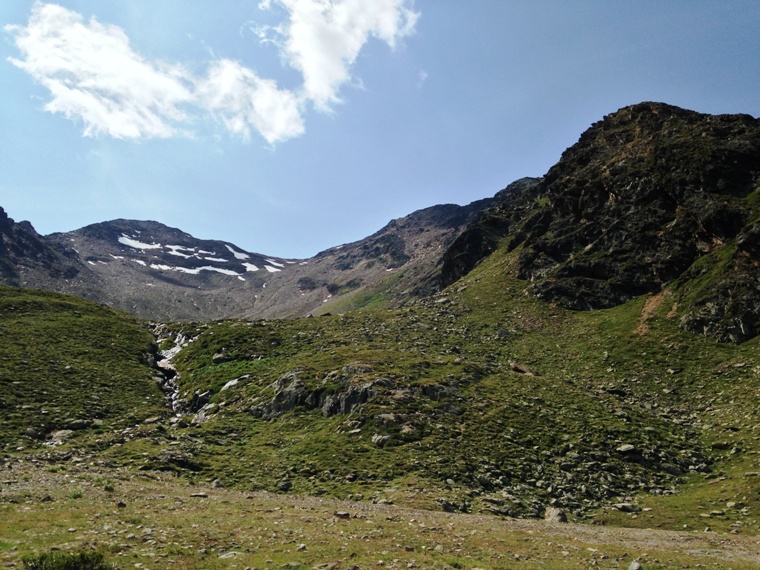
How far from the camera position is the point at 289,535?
16.1 m

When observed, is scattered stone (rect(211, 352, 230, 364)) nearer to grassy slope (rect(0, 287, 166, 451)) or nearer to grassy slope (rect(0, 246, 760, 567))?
grassy slope (rect(0, 246, 760, 567))

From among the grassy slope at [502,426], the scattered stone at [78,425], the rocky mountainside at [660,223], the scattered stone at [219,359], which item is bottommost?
the grassy slope at [502,426]

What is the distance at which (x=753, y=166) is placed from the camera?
2660 inches

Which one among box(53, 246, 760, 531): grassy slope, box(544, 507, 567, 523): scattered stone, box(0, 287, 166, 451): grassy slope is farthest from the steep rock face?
box(544, 507, 567, 523): scattered stone

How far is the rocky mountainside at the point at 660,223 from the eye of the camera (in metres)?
53.6

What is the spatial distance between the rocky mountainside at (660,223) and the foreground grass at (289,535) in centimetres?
4117

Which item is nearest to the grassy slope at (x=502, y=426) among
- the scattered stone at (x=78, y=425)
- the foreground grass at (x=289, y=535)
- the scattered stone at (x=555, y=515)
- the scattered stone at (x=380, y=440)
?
the scattered stone at (x=380, y=440)

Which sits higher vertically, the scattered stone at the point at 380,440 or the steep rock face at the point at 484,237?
the steep rock face at the point at 484,237

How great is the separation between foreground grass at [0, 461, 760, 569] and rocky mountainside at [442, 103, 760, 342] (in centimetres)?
4117

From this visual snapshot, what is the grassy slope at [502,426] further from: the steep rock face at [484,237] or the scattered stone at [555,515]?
the steep rock face at [484,237]

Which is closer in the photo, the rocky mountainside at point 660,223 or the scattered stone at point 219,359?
the rocky mountainside at point 660,223

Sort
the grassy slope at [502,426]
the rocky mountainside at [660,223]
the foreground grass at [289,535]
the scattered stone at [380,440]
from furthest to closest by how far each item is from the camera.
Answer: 1. the rocky mountainside at [660,223]
2. the scattered stone at [380,440]
3. the grassy slope at [502,426]
4. the foreground grass at [289,535]

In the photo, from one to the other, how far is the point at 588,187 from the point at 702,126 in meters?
20.3

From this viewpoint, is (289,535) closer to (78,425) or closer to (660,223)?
(78,425)
